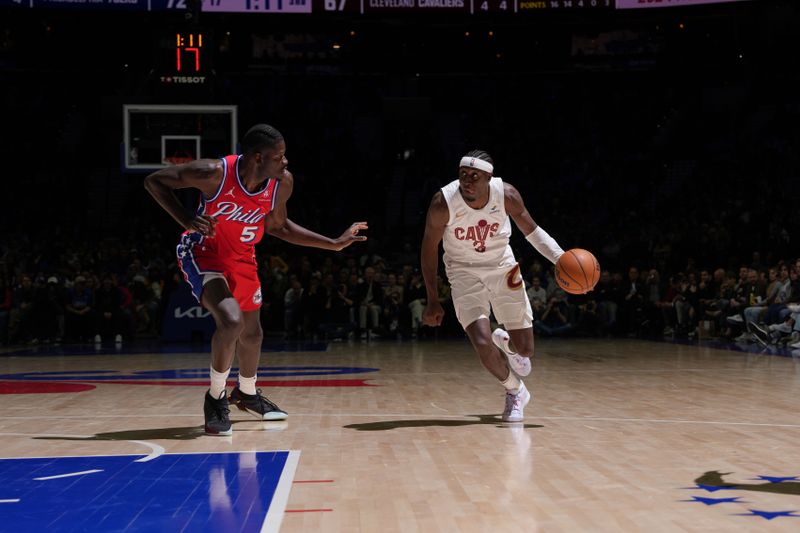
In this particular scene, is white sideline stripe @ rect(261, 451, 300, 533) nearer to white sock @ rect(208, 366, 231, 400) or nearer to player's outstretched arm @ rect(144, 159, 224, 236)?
white sock @ rect(208, 366, 231, 400)

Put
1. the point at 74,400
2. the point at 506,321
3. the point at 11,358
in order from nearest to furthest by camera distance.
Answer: the point at 506,321 → the point at 74,400 → the point at 11,358

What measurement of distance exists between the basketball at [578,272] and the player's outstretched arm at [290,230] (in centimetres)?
140

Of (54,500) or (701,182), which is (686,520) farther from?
(701,182)

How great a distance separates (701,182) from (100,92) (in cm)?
1626

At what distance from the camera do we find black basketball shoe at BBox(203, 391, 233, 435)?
6.07 m

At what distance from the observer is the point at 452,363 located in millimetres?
12008

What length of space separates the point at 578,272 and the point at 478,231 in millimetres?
753

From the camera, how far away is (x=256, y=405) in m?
6.73

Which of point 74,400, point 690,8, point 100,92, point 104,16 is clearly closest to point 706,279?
point 690,8

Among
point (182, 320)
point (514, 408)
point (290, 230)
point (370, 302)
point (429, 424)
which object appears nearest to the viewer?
point (429, 424)

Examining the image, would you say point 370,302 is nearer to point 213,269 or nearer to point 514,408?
point 514,408

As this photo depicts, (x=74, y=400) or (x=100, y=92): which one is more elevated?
(x=100, y=92)

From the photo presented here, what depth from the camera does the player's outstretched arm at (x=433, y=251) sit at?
662 cm

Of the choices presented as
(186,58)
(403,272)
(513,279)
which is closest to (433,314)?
(513,279)
